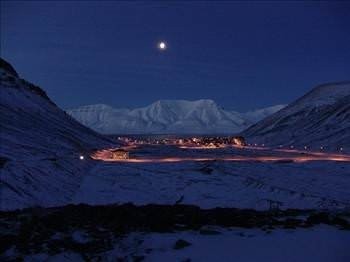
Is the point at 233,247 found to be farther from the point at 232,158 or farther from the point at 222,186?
the point at 232,158

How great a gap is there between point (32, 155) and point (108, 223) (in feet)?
151

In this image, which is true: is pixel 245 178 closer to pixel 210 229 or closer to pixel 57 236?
pixel 210 229

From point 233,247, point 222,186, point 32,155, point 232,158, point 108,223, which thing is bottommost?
point 233,247

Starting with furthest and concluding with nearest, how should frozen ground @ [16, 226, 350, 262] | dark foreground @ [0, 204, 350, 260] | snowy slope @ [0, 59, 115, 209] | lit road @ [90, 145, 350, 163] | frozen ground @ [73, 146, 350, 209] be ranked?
lit road @ [90, 145, 350, 163], frozen ground @ [73, 146, 350, 209], snowy slope @ [0, 59, 115, 209], dark foreground @ [0, 204, 350, 260], frozen ground @ [16, 226, 350, 262]

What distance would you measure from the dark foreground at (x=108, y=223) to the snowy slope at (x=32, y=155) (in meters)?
7.14

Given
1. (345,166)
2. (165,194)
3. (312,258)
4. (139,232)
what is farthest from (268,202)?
(345,166)

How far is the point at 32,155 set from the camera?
75.6 metres

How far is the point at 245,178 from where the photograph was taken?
206 ft

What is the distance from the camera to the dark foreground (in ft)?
86.8

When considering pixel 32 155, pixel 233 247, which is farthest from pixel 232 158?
pixel 233 247

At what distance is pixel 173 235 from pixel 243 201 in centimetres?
2065

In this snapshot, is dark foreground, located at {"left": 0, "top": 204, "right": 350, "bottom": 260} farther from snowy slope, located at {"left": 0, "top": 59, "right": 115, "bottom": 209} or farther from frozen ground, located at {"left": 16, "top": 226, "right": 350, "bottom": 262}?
snowy slope, located at {"left": 0, "top": 59, "right": 115, "bottom": 209}

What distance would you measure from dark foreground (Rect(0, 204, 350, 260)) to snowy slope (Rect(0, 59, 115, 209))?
281 inches

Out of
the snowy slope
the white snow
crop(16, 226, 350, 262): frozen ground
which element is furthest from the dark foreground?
the white snow
